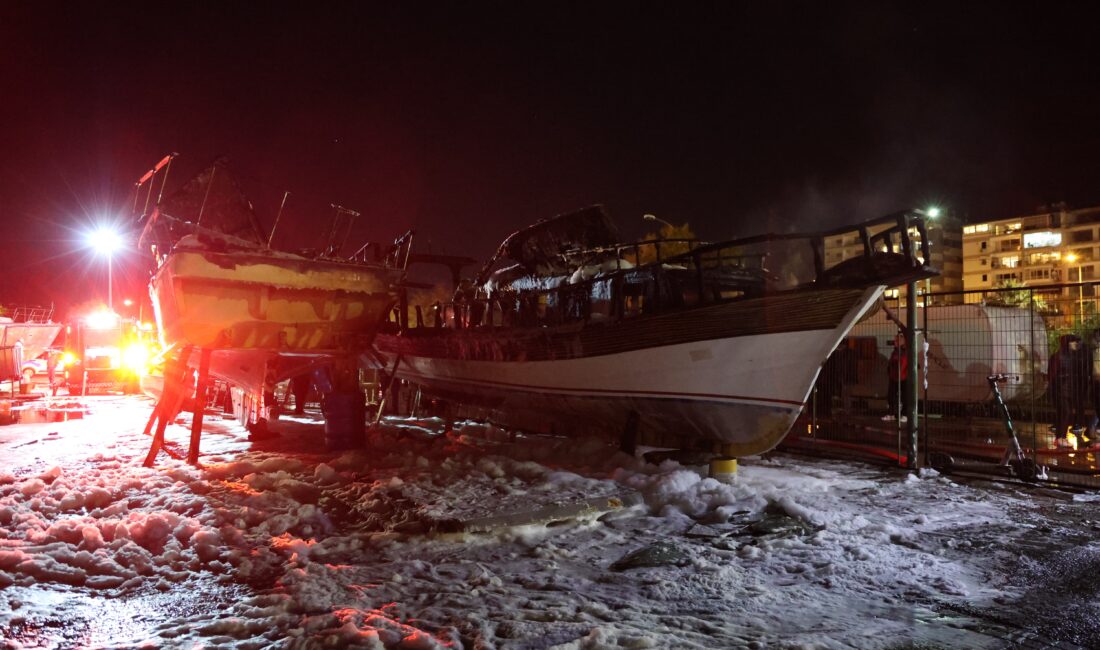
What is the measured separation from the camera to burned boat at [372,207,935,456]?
20.8 feet

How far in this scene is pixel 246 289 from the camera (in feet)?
23.6

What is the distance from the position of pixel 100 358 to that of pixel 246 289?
17988 millimetres

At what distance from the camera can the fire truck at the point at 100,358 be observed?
63.8 feet

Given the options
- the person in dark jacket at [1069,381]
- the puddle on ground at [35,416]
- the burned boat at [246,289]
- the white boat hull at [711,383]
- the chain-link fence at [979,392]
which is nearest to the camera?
the white boat hull at [711,383]

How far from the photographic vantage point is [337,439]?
27.2 feet

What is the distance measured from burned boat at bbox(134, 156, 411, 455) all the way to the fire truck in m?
13.1

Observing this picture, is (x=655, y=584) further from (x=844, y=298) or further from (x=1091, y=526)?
(x=1091, y=526)

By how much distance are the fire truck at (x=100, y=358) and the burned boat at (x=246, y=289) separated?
43.1 feet

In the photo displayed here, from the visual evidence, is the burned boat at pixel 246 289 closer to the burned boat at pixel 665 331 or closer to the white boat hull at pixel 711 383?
the burned boat at pixel 665 331

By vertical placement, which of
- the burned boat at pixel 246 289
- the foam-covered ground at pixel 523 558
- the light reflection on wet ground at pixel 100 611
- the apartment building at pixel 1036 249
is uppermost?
the apartment building at pixel 1036 249

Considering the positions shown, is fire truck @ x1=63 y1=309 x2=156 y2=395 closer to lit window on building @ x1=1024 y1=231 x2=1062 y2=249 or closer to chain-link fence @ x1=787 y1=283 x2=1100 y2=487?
chain-link fence @ x1=787 y1=283 x2=1100 y2=487

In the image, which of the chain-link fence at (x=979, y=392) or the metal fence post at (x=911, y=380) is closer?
the metal fence post at (x=911, y=380)

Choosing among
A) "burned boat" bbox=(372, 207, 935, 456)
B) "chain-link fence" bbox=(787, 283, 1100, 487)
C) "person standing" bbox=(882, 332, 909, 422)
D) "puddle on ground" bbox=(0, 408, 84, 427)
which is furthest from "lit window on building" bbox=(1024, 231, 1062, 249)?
"puddle on ground" bbox=(0, 408, 84, 427)

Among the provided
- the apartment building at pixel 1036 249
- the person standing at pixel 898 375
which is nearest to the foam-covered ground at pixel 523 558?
the person standing at pixel 898 375
